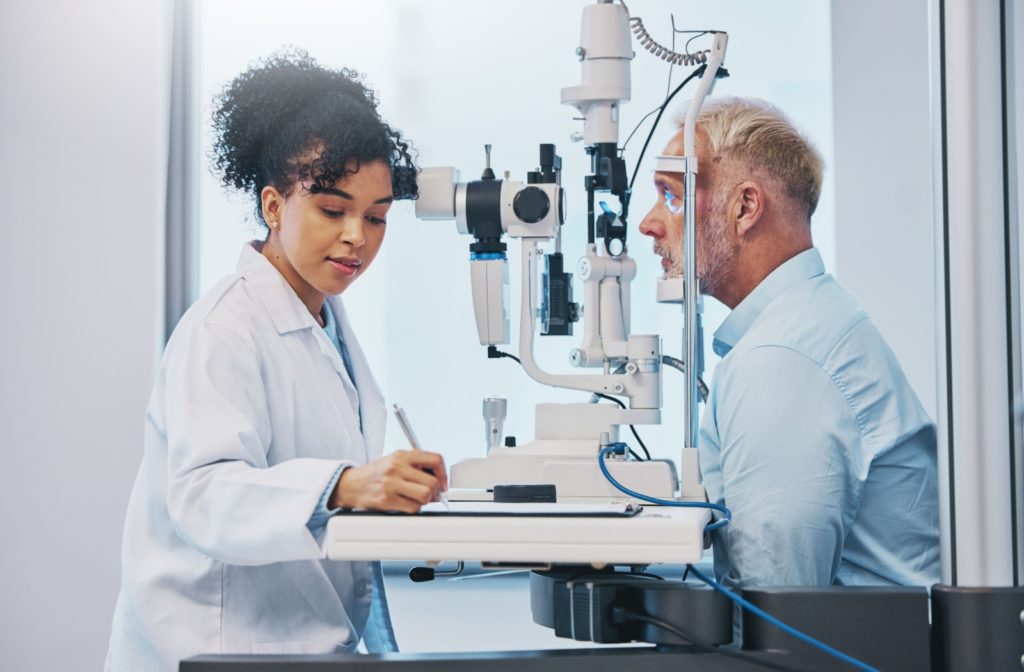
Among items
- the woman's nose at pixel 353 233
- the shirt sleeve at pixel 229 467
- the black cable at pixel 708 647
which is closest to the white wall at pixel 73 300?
the woman's nose at pixel 353 233

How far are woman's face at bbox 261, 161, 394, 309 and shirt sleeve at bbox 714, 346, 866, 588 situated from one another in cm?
52

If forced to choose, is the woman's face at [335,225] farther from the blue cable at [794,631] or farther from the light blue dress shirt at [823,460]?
the blue cable at [794,631]

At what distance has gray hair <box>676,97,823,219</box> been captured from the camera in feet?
5.34

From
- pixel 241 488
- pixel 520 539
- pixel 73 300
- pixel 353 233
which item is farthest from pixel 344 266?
pixel 73 300

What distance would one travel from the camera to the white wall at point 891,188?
262cm

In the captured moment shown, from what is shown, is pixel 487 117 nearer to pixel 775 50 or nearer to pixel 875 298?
pixel 775 50

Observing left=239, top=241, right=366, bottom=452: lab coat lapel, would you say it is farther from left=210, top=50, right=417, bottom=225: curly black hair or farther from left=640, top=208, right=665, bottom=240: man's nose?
left=640, top=208, right=665, bottom=240: man's nose

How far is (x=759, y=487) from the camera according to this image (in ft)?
4.16

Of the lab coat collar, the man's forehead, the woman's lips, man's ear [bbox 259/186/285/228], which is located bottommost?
the lab coat collar

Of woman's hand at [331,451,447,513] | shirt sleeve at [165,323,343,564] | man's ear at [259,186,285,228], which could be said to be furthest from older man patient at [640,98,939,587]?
man's ear at [259,186,285,228]

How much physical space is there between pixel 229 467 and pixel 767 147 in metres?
0.98

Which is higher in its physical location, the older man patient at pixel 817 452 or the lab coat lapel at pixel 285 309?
the lab coat lapel at pixel 285 309

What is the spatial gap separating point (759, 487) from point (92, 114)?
2.15 meters

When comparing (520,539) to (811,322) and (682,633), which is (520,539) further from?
(811,322)
